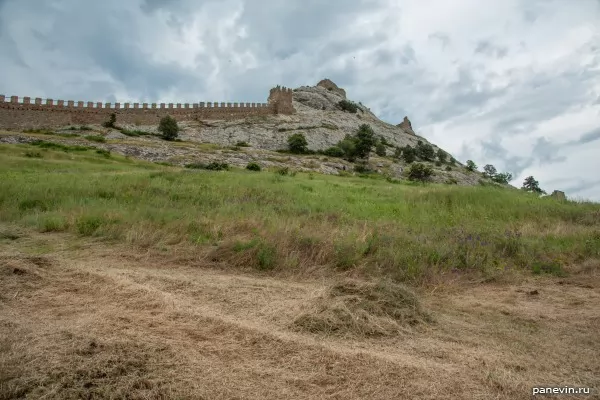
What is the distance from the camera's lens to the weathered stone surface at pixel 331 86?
122 metres

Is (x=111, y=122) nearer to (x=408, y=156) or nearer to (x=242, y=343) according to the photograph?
(x=408, y=156)

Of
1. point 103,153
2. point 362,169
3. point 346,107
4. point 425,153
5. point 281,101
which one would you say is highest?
point 346,107

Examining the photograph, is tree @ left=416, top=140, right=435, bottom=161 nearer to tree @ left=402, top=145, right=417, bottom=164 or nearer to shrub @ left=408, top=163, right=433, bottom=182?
tree @ left=402, top=145, right=417, bottom=164

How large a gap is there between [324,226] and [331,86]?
118 meters

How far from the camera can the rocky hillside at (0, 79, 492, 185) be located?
45.2 metres

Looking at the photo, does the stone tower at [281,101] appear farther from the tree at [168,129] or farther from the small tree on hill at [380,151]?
the tree at [168,129]

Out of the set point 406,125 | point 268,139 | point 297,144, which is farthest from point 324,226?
point 406,125

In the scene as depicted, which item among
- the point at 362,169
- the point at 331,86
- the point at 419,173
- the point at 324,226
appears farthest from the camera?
the point at 331,86

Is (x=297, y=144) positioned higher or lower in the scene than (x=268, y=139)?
lower

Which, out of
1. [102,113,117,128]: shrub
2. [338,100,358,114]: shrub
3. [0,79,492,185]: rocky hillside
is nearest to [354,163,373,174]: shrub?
[0,79,492,185]: rocky hillside

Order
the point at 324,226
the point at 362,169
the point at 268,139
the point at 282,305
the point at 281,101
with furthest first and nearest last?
1. the point at 281,101
2. the point at 268,139
3. the point at 362,169
4. the point at 324,226
5. the point at 282,305

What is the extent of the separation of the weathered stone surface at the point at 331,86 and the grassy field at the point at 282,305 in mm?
114531

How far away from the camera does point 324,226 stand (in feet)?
34.4

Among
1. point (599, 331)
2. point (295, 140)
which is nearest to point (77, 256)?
point (599, 331)
